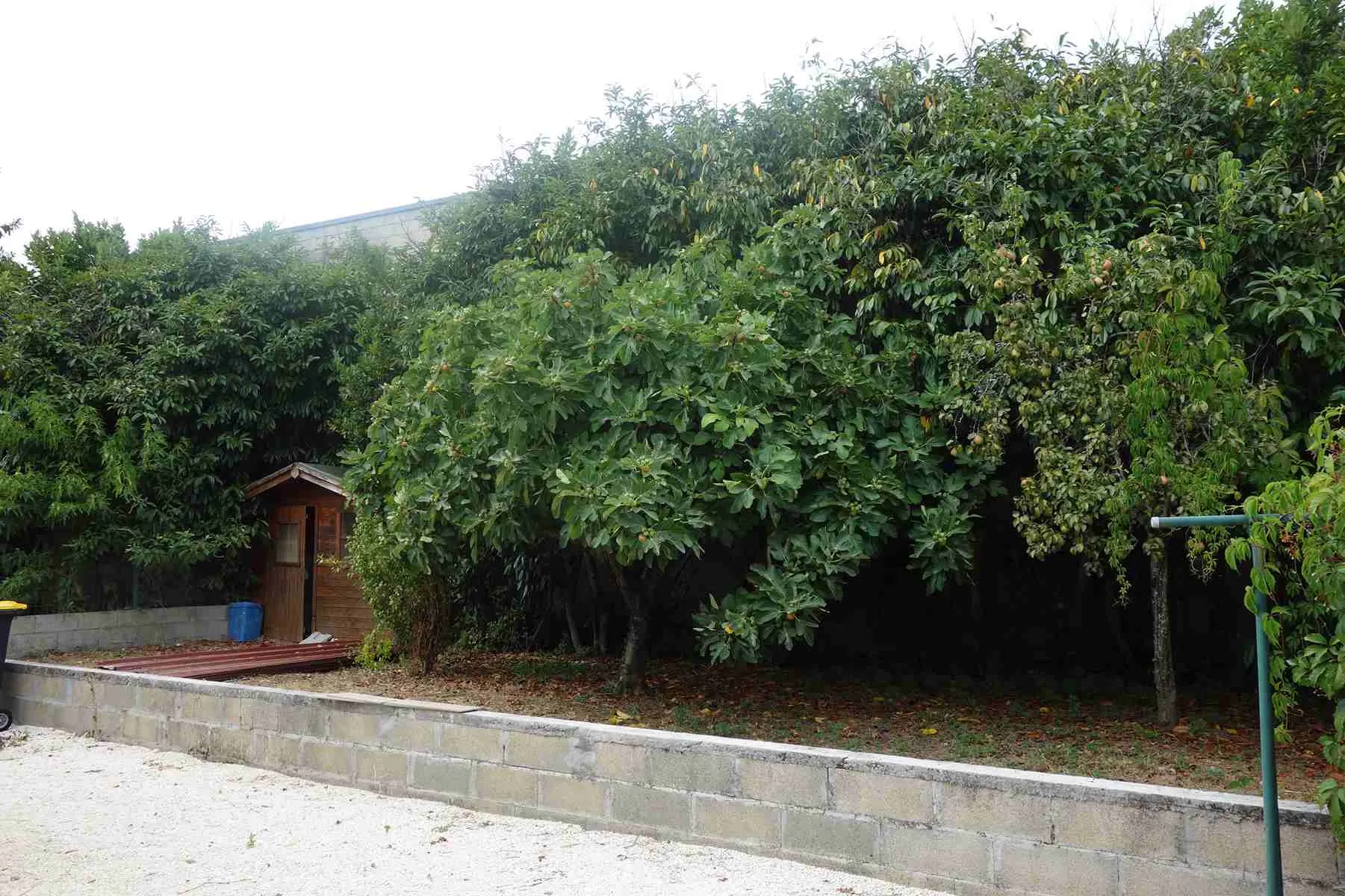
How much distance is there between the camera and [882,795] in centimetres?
475

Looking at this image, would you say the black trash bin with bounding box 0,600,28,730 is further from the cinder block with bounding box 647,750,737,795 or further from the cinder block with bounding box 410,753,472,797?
the cinder block with bounding box 647,750,737,795

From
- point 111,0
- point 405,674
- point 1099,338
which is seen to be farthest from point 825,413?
point 111,0

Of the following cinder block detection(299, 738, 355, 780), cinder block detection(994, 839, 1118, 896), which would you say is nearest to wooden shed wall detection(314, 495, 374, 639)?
cinder block detection(299, 738, 355, 780)

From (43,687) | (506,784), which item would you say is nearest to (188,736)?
(43,687)

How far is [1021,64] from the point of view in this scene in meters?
7.93

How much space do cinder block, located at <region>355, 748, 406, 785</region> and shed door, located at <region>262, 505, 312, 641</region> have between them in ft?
23.5

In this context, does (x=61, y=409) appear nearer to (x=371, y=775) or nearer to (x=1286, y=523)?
(x=371, y=775)

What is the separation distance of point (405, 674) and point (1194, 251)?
23.0 feet

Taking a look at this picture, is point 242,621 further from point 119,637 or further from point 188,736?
point 188,736

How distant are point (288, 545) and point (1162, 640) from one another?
34.9 feet

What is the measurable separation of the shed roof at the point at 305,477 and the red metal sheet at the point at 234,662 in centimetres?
187

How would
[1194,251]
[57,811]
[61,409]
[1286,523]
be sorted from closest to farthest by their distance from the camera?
[1286,523] → [57,811] → [1194,251] → [61,409]

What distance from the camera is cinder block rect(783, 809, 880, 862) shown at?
4777 mm

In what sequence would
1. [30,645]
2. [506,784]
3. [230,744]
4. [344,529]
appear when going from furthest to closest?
[344,529] < [30,645] < [230,744] < [506,784]
